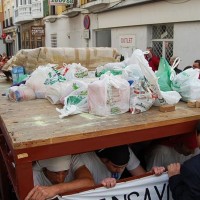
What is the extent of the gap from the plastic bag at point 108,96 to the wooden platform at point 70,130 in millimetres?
64

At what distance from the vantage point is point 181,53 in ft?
31.2

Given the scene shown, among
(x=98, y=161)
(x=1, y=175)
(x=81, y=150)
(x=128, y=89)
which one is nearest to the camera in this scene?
(x=81, y=150)

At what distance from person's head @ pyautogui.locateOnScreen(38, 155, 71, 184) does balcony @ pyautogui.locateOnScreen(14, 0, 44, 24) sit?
2131cm

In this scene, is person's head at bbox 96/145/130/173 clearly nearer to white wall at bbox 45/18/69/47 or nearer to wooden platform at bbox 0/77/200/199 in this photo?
wooden platform at bbox 0/77/200/199

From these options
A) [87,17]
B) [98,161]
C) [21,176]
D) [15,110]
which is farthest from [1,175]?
[87,17]

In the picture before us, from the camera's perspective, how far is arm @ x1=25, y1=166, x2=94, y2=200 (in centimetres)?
195

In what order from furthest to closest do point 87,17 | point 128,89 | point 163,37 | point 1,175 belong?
point 87,17 < point 163,37 < point 1,175 < point 128,89

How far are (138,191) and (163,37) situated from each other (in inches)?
354

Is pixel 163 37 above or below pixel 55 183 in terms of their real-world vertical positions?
above

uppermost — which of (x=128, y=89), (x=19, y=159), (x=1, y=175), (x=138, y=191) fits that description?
(x=128, y=89)

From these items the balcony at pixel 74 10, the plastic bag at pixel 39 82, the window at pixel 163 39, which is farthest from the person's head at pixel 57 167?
the balcony at pixel 74 10

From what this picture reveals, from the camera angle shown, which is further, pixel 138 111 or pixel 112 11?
pixel 112 11

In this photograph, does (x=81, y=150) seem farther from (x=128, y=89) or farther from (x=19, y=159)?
(x=128, y=89)

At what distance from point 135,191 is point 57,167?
574 millimetres
